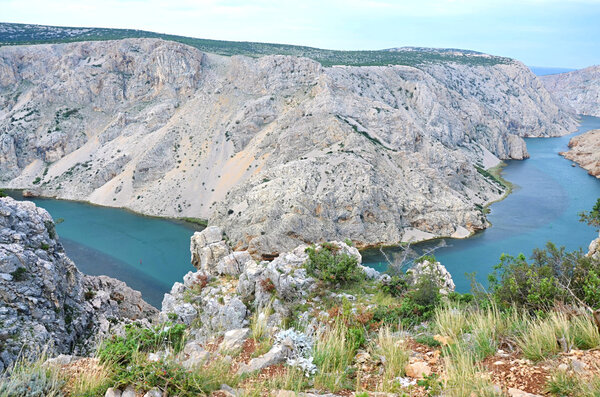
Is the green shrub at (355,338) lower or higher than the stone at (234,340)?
higher

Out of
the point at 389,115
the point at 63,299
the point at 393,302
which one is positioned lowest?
the point at 63,299

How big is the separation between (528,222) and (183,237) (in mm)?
39416

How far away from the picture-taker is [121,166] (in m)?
58.8

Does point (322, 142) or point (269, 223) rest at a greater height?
point (322, 142)

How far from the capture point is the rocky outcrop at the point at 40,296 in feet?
41.2

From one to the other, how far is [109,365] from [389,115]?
52.4 metres

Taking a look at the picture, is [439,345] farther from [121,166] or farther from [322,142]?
[121,166]

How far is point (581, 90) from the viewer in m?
164

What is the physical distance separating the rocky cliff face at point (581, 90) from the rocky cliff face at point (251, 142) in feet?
330

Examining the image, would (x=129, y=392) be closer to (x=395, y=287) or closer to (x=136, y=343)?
(x=136, y=343)

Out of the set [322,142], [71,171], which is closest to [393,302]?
[322,142]

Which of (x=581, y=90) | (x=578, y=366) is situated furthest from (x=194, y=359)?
(x=581, y=90)

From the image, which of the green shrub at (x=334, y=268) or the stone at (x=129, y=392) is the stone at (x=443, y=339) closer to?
the stone at (x=129, y=392)

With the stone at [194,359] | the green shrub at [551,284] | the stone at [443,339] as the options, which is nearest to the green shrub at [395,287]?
the green shrub at [551,284]
